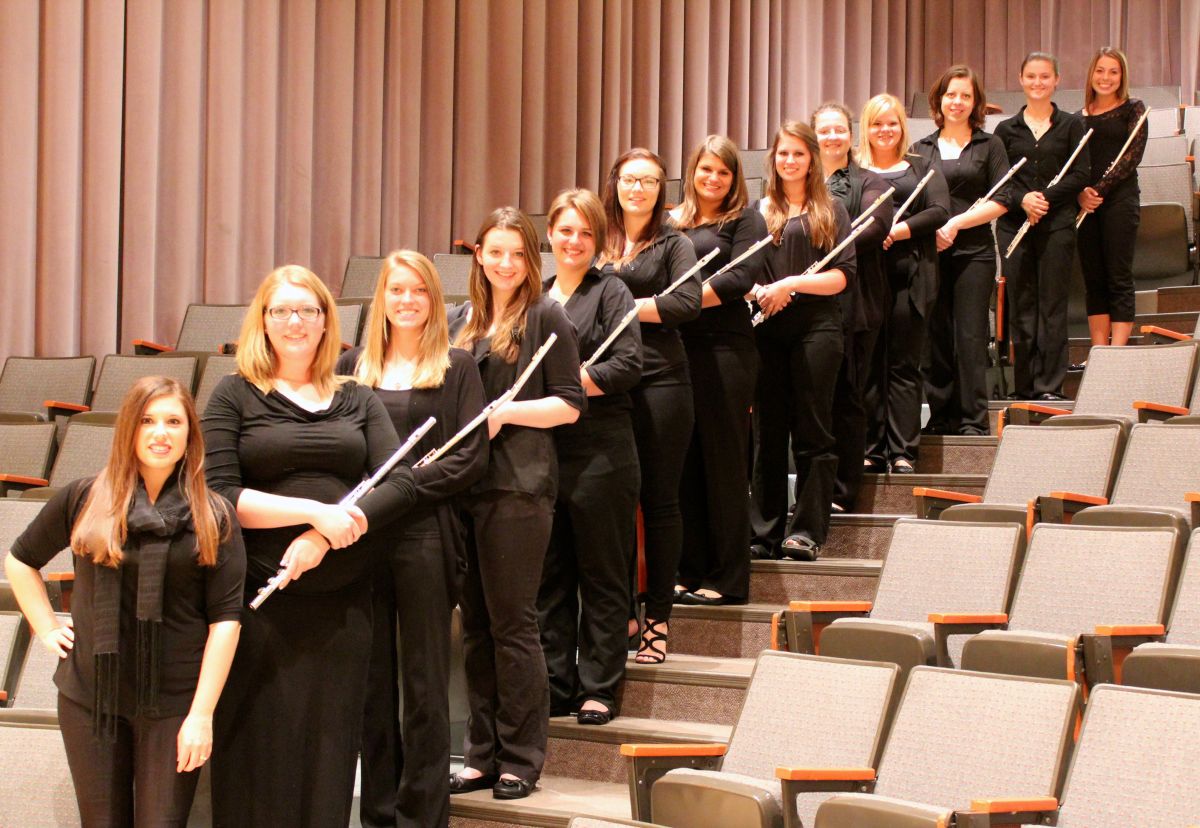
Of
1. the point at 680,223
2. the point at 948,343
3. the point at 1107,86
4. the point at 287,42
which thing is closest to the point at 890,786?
the point at 680,223

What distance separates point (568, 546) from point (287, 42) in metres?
3.28

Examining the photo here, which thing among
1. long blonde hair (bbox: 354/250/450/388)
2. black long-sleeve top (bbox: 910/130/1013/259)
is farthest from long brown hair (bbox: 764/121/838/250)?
long blonde hair (bbox: 354/250/450/388)

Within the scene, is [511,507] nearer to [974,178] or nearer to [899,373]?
[899,373]

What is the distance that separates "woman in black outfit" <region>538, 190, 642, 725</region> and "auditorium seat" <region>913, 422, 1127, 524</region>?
0.65 metres

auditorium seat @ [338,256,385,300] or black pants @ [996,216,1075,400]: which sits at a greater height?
auditorium seat @ [338,256,385,300]

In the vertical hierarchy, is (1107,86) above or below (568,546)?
above

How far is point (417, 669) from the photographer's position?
7.66 feet

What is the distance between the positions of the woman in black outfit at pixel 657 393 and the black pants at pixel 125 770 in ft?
3.46

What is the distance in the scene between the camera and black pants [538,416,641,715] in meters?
2.66

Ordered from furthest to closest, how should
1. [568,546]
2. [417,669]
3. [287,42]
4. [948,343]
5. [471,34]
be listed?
1. [471,34]
2. [287,42]
3. [948,343]
4. [568,546]
5. [417,669]

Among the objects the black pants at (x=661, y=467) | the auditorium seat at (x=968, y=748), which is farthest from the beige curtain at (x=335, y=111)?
the auditorium seat at (x=968, y=748)

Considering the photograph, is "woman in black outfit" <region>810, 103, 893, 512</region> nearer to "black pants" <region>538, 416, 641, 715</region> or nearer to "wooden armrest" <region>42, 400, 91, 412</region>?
"black pants" <region>538, 416, 641, 715</region>

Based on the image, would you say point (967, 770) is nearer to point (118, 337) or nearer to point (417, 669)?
point (417, 669)

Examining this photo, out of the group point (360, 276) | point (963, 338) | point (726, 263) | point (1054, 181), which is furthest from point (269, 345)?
point (360, 276)
